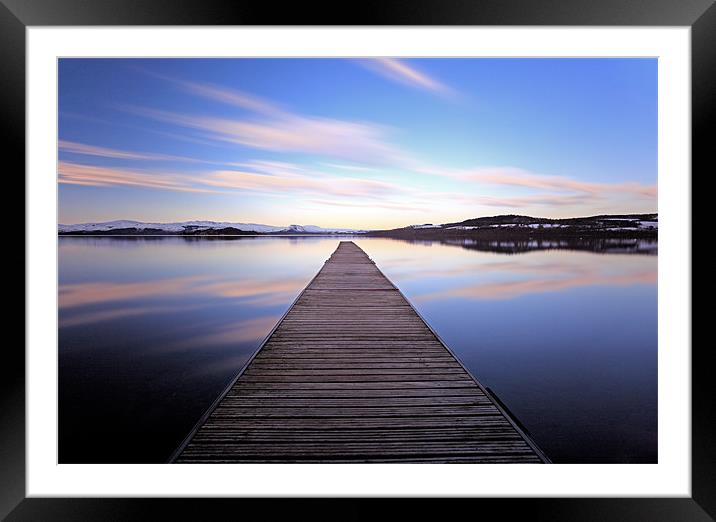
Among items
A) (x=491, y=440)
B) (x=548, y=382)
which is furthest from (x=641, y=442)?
(x=491, y=440)

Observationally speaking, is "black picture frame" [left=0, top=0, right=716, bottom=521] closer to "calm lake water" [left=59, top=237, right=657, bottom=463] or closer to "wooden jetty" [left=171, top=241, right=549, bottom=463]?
"wooden jetty" [left=171, top=241, right=549, bottom=463]

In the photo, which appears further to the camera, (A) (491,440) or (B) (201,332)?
(B) (201,332)

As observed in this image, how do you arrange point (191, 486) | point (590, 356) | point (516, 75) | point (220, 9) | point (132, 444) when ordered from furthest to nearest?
point (516, 75) → point (590, 356) → point (132, 444) → point (191, 486) → point (220, 9)

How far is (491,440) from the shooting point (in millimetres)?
1650

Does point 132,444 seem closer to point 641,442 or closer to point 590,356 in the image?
point 641,442

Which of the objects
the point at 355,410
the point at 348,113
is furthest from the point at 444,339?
the point at 348,113

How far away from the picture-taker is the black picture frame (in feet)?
4.34

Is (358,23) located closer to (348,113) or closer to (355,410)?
(355,410)

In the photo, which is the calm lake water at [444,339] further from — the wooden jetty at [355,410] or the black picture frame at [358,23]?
the black picture frame at [358,23]

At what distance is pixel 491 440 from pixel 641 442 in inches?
74.4

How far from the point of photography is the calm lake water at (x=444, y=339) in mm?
2793

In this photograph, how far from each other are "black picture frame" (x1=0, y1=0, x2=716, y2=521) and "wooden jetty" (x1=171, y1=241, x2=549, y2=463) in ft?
0.57
